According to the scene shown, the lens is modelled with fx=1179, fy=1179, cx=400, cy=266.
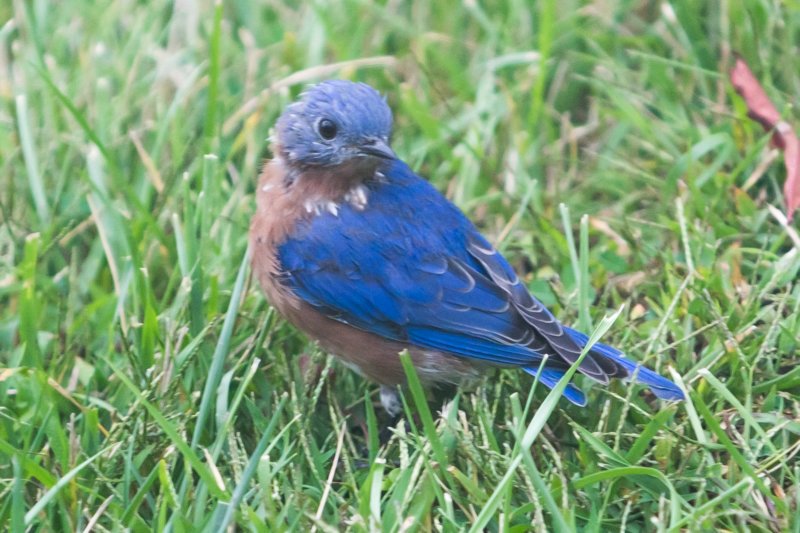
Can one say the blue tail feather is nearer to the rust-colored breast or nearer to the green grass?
the green grass

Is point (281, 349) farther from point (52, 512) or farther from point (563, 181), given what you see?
point (563, 181)

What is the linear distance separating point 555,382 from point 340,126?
1125mm

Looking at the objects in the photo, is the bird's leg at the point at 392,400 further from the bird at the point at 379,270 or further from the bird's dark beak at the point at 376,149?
the bird's dark beak at the point at 376,149

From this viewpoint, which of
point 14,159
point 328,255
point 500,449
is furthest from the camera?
point 14,159

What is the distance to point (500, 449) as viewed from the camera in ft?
12.1

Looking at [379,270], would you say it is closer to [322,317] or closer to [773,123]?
[322,317]

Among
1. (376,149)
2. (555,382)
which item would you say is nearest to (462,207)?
(376,149)

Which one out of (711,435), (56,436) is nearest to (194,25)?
(56,436)

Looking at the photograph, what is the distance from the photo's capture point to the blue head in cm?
398

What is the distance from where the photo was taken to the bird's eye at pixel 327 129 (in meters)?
4.02

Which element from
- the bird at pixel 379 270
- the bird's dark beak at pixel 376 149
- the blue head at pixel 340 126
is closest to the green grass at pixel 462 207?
the bird at pixel 379 270

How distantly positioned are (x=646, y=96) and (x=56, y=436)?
300 cm

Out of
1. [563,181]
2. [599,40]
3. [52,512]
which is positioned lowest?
[52,512]

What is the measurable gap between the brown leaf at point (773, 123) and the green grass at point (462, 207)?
69 mm
